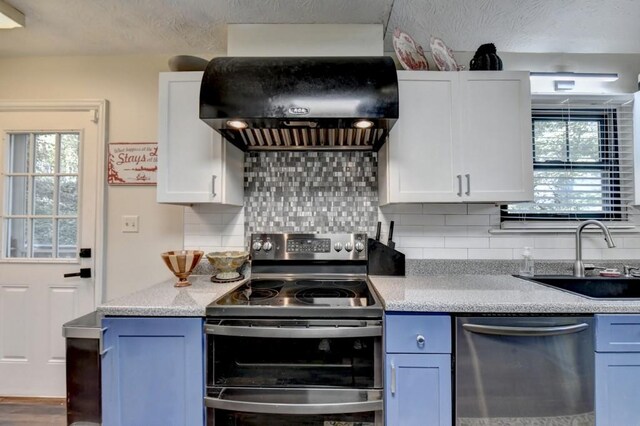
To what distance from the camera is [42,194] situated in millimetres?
2275

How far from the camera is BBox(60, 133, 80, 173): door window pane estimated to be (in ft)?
7.43

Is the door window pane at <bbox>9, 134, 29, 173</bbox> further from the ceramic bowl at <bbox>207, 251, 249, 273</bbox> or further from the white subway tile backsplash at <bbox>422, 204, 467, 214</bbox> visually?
the white subway tile backsplash at <bbox>422, 204, 467, 214</bbox>

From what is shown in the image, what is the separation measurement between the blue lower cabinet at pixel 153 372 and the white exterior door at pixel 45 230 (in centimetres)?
106

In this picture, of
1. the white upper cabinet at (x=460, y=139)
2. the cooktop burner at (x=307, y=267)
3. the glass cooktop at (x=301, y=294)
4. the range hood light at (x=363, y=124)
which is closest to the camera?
the glass cooktop at (x=301, y=294)

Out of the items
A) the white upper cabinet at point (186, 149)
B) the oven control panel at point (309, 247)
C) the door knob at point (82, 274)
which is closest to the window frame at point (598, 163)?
the oven control panel at point (309, 247)

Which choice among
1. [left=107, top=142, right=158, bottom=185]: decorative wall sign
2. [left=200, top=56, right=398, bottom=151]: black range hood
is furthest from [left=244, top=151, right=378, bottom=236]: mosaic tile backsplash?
[left=107, top=142, right=158, bottom=185]: decorative wall sign

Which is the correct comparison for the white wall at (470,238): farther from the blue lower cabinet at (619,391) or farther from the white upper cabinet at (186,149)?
the white upper cabinet at (186,149)

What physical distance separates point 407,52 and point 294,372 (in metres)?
1.73

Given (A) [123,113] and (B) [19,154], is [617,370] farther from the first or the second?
(B) [19,154]

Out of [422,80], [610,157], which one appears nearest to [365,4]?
[422,80]

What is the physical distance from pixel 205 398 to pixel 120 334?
0.44 metres

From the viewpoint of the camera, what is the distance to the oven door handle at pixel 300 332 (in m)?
1.31

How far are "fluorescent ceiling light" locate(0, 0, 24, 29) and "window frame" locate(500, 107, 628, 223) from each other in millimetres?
3007

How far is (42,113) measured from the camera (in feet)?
7.40
